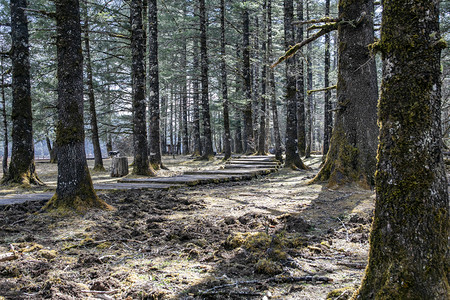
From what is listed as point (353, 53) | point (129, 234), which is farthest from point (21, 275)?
point (353, 53)

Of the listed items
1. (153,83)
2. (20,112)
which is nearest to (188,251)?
(20,112)

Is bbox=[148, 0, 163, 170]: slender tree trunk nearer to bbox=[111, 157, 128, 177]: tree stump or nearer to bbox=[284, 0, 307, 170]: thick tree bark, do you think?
bbox=[111, 157, 128, 177]: tree stump

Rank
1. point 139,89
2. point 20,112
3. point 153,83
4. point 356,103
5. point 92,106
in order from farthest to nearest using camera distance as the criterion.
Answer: point 92,106 → point 153,83 → point 139,89 → point 20,112 → point 356,103

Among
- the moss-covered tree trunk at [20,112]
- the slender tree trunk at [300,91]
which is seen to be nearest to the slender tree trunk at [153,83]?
the moss-covered tree trunk at [20,112]

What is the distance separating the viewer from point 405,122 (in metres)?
2.07

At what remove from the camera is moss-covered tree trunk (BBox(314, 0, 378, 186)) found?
7.64 m

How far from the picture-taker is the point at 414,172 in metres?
2.03

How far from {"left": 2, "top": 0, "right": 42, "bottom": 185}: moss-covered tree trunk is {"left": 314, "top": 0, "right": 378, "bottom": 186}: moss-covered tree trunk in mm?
9181

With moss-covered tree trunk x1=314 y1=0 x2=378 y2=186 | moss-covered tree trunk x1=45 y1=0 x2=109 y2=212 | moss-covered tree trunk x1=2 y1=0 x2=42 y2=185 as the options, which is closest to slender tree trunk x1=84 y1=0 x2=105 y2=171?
moss-covered tree trunk x1=2 y1=0 x2=42 y2=185

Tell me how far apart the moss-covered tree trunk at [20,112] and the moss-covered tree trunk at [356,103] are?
30.1ft

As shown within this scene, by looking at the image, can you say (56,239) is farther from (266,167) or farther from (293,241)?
(266,167)

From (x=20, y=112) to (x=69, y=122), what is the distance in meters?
5.48

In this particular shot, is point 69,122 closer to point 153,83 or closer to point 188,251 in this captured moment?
point 188,251

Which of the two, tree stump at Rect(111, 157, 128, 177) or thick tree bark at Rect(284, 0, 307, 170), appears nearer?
tree stump at Rect(111, 157, 128, 177)
